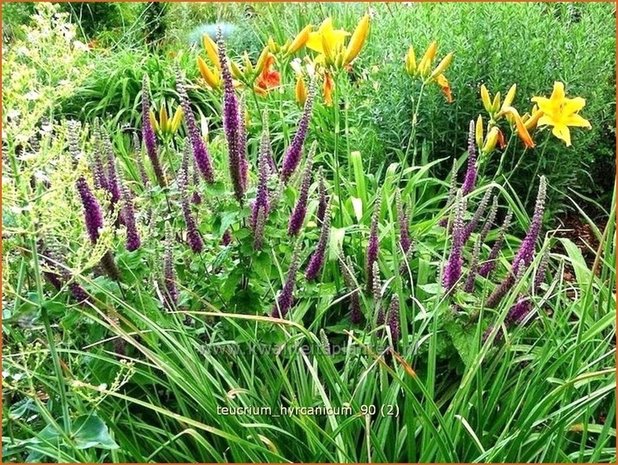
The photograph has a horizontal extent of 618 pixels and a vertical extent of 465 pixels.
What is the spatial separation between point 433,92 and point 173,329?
3.93ft

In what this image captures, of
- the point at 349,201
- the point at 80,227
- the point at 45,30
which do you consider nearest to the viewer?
the point at 45,30

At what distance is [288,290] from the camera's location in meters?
1.40

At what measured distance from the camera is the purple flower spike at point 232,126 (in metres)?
1.30

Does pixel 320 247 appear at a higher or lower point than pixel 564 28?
lower

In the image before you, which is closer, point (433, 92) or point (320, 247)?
point (320, 247)

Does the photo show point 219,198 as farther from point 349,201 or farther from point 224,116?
point 349,201

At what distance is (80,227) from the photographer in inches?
51.0

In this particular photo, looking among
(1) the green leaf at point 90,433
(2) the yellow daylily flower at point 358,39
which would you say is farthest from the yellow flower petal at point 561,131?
(1) the green leaf at point 90,433

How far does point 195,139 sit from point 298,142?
0.20 m

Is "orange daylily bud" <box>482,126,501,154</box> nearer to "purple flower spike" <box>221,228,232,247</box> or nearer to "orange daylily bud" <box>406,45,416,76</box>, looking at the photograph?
"orange daylily bud" <box>406,45,416,76</box>

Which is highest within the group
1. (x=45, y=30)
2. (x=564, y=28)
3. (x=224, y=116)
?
(x=564, y=28)

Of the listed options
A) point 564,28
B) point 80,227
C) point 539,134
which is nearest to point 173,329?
point 80,227

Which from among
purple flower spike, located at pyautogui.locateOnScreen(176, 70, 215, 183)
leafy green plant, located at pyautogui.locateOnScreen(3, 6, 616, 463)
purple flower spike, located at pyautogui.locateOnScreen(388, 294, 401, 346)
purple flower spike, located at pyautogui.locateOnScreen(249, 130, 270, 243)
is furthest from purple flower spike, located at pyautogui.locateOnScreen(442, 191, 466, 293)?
purple flower spike, located at pyautogui.locateOnScreen(176, 70, 215, 183)

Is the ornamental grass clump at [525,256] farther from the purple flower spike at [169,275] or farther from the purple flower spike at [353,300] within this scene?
the purple flower spike at [169,275]
